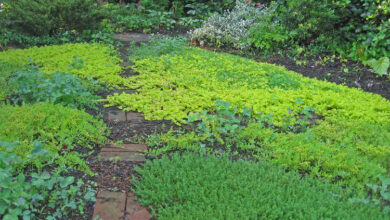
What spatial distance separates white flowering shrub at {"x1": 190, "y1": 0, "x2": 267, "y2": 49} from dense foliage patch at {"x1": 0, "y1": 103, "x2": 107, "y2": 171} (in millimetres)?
4494

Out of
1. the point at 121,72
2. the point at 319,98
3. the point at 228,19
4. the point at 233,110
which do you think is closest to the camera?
the point at 233,110

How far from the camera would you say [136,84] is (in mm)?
4895

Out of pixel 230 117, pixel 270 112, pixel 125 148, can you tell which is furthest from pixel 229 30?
pixel 125 148

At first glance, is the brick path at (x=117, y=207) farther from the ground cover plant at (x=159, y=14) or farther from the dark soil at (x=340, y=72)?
the ground cover plant at (x=159, y=14)

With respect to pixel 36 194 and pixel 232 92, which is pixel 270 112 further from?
pixel 36 194

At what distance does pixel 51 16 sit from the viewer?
22.7ft

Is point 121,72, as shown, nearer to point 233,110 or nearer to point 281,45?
point 233,110

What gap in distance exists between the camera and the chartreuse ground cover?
10.5 ft

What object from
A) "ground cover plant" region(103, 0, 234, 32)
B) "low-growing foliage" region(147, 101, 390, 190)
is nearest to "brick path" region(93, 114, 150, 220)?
"low-growing foliage" region(147, 101, 390, 190)

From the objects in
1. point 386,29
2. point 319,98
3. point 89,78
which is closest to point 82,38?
point 89,78

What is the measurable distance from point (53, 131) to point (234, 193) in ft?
6.03

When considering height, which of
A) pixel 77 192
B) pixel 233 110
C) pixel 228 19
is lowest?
pixel 77 192

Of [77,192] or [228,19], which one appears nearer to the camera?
[77,192]

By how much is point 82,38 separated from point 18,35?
4.07 feet
